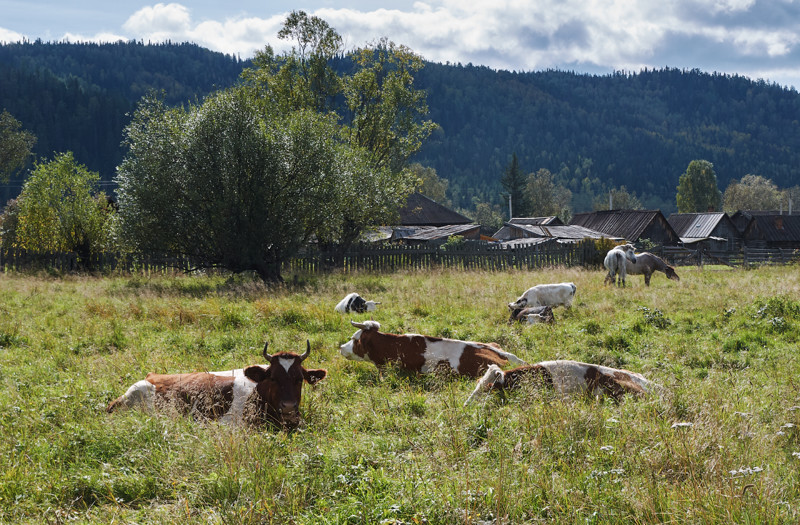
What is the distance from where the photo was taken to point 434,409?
5.69 m

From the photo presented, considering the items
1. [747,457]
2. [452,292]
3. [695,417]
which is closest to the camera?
[747,457]

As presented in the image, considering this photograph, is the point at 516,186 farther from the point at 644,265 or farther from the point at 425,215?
the point at 644,265

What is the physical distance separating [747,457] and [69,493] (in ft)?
15.4

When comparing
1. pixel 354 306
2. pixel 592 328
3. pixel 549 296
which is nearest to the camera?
pixel 592 328

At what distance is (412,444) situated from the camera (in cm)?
470

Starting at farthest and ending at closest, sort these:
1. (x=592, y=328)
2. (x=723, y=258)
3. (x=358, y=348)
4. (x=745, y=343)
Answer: (x=723, y=258)
(x=592, y=328)
(x=745, y=343)
(x=358, y=348)

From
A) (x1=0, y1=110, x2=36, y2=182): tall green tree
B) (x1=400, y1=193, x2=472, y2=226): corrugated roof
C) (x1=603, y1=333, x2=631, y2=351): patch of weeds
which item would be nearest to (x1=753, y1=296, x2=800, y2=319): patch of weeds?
(x1=603, y1=333, x2=631, y2=351): patch of weeds

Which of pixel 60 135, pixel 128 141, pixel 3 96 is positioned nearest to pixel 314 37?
pixel 128 141

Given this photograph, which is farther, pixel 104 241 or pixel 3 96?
pixel 3 96

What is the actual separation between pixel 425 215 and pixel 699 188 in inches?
2438

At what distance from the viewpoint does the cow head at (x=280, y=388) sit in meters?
5.32

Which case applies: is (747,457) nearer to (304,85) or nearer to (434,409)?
(434,409)

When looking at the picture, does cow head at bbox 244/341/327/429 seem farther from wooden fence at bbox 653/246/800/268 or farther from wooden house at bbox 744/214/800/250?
wooden house at bbox 744/214/800/250

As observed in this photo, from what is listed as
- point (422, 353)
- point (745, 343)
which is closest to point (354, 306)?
point (422, 353)
